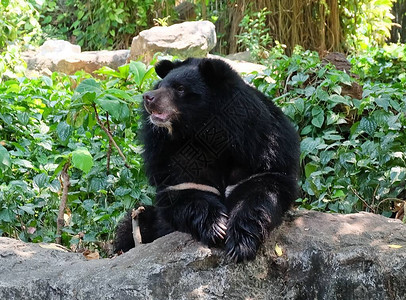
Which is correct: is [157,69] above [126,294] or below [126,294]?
above

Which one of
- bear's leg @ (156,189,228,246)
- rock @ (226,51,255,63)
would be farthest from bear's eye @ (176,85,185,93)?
rock @ (226,51,255,63)

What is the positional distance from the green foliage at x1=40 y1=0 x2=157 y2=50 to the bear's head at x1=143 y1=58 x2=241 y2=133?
9.47 m

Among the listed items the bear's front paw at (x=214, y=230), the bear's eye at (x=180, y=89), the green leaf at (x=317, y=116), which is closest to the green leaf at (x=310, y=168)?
the green leaf at (x=317, y=116)

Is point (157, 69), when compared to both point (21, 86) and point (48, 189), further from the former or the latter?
point (21, 86)

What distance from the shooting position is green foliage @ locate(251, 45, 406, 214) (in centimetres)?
428

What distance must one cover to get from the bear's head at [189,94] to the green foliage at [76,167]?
690mm

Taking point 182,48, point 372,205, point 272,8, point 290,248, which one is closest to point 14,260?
point 290,248

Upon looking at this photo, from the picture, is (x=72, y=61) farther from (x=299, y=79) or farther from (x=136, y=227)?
(x=136, y=227)

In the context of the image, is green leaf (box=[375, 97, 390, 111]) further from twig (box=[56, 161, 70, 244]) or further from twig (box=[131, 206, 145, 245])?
Result: twig (box=[56, 161, 70, 244])

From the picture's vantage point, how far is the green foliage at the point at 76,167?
4039mm

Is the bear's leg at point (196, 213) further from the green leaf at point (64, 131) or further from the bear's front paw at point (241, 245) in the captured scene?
the green leaf at point (64, 131)

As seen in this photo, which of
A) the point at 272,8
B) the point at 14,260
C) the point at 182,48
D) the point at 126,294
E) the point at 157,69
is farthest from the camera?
the point at 272,8

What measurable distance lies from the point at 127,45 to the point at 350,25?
4569 millimetres

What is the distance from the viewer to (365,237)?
272 cm
